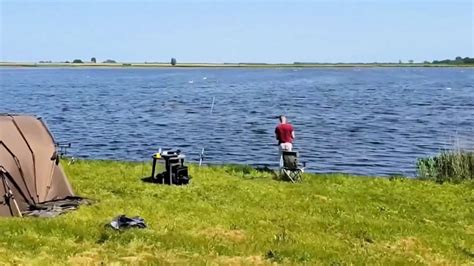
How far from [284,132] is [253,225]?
349 inches

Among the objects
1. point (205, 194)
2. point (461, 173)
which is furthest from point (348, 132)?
point (205, 194)

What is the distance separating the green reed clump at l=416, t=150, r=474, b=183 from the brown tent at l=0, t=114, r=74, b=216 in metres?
12.6

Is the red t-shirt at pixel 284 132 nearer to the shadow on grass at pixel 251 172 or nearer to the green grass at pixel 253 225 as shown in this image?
the shadow on grass at pixel 251 172

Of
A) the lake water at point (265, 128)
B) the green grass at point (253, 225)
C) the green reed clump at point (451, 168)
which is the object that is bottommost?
the lake water at point (265, 128)

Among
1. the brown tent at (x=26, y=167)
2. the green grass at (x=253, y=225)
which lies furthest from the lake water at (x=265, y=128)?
the brown tent at (x=26, y=167)

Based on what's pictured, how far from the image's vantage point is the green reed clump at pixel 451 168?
75.3 feet

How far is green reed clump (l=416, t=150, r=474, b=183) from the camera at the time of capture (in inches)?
904

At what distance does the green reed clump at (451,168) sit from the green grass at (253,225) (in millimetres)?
2646

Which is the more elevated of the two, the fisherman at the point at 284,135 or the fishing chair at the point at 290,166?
the fisherman at the point at 284,135

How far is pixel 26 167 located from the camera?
15.7 m

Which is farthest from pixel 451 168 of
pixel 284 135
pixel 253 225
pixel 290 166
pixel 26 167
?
pixel 26 167

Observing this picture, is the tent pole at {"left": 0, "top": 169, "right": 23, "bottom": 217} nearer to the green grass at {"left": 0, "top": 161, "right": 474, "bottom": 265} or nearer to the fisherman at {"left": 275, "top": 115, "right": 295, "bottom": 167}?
the green grass at {"left": 0, "top": 161, "right": 474, "bottom": 265}

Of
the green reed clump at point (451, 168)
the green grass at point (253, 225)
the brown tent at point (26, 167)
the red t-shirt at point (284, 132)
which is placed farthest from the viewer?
the green reed clump at point (451, 168)

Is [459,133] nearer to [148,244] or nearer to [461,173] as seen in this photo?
[461,173]
